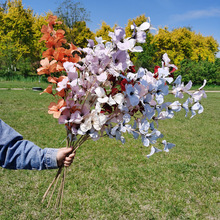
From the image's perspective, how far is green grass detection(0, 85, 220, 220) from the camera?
8.91ft

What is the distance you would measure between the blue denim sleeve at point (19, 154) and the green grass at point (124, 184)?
59.9 inches

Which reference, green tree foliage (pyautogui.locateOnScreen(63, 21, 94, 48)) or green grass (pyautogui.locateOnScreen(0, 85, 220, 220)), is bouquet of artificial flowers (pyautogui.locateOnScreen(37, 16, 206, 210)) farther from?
green tree foliage (pyautogui.locateOnScreen(63, 21, 94, 48))

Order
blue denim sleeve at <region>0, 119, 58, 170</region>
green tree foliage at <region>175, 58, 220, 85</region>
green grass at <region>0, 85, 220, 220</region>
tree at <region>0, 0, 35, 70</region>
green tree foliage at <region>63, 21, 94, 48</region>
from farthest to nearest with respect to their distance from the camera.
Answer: green tree foliage at <region>63, 21, 94, 48</region> → green tree foliage at <region>175, 58, 220, 85</region> → tree at <region>0, 0, 35, 70</region> → green grass at <region>0, 85, 220, 220</region> → blue denim sleeve at <region>0, 119, 58, 170</region>

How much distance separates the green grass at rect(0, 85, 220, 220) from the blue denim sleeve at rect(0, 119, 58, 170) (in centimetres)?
152

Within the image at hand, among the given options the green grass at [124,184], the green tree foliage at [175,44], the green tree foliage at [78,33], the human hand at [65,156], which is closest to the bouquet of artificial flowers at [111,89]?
the human hand at [65,156]

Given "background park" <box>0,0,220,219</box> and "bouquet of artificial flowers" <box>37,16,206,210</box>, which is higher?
"bouquet of artificial flowers" <box>37,16,206,210</box>

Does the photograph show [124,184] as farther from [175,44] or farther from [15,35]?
[175,44]

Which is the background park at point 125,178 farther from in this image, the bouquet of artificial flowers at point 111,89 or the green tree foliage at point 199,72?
the green tree foliage at point 199,72

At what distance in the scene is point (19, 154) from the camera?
51.4 inches

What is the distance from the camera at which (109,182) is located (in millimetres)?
3311

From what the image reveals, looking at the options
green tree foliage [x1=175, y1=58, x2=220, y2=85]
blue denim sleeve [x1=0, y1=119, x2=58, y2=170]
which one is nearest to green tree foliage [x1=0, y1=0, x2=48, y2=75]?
green tree foliage [x1=175, y1=58, x2=220, y2=85]

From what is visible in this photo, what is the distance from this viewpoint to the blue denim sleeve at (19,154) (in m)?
1.28

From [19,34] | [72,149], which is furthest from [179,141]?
[19,34]

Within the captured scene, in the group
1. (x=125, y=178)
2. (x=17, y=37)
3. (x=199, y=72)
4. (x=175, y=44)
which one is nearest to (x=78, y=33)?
(x=17, y=37)
